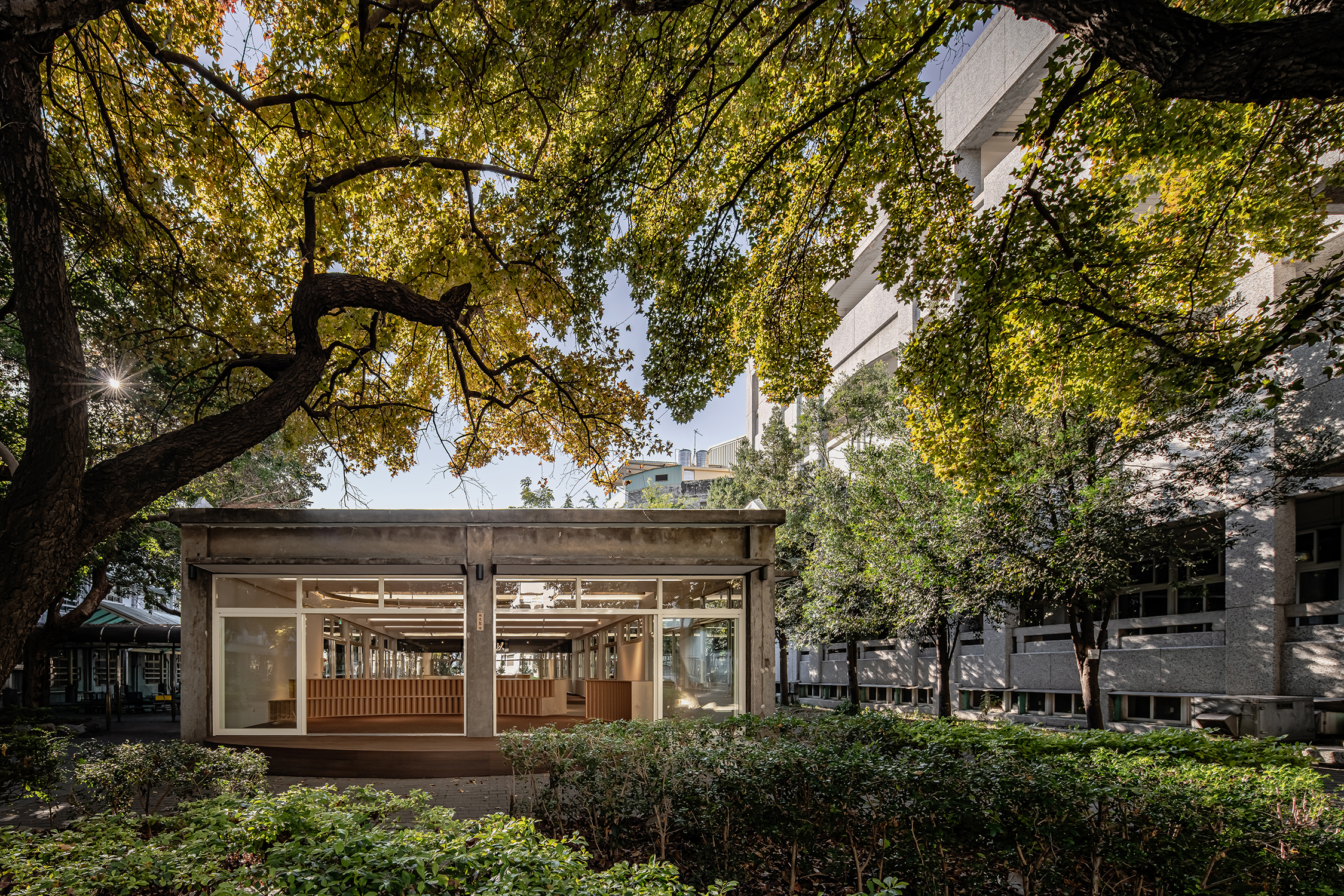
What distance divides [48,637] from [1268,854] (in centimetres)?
2494

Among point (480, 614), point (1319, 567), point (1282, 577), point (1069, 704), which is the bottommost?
point (1069, 704)

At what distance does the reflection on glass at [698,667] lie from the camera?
42.7 feet

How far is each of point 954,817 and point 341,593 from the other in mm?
12138

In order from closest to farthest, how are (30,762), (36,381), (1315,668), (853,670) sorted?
(36,381) < (30,762) < (1315,668) < (853,670)

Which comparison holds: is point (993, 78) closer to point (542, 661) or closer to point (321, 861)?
point (542, 661)

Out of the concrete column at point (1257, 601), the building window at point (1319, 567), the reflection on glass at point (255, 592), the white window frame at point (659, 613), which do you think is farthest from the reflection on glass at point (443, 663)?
the building window at point (1319, 567)

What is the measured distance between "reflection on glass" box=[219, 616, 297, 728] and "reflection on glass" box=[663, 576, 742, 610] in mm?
7278

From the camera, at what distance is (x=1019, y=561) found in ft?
46.8

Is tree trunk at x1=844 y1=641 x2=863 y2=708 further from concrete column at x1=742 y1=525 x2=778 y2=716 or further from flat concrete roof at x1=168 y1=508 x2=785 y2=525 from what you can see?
flat concrete roof at x1=168 y1=508 x2=785 y2=525

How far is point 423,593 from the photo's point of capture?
1439cm

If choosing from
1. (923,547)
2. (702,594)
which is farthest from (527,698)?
(923,547)

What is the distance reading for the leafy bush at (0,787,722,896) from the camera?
3.06m

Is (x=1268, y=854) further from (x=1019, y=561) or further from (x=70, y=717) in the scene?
(x=70, y=717)

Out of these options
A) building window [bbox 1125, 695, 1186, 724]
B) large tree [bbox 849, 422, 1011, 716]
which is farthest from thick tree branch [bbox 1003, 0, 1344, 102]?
building window [bbox 1125, 695, 1186, 724]
